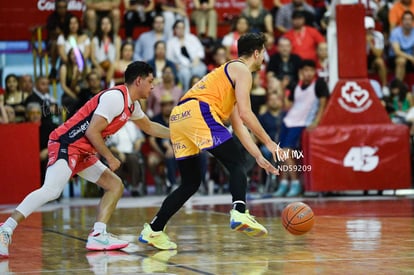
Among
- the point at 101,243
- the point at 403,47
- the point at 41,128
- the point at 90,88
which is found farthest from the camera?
the point at 403,47

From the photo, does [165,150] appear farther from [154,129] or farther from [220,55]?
[154,129]

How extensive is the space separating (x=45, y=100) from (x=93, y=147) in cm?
911

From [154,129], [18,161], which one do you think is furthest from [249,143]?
[18,161]

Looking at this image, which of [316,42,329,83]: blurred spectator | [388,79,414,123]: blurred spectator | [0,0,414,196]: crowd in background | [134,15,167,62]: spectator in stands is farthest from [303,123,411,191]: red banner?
[134,15,167,62]: spectator in stands

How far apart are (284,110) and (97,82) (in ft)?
12.2

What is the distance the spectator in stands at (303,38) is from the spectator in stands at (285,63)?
1.83ft

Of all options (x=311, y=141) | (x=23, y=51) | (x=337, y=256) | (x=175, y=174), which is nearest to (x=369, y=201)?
(x=311, y=141)

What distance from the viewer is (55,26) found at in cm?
1959

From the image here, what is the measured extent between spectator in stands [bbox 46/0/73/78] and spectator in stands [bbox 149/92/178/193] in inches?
110

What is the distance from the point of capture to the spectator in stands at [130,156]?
59.5 ft

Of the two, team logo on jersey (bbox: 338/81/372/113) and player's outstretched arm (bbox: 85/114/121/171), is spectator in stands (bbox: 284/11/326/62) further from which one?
player's outstretched arm (bbox: 85/114/121/171)

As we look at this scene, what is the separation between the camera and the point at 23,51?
68.4 ft

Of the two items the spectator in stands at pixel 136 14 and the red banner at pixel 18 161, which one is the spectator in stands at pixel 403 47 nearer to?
the spectator in stands at pixel 136 14

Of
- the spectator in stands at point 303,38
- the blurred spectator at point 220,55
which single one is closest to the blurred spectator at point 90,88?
the blurred spectator at point 220,55
